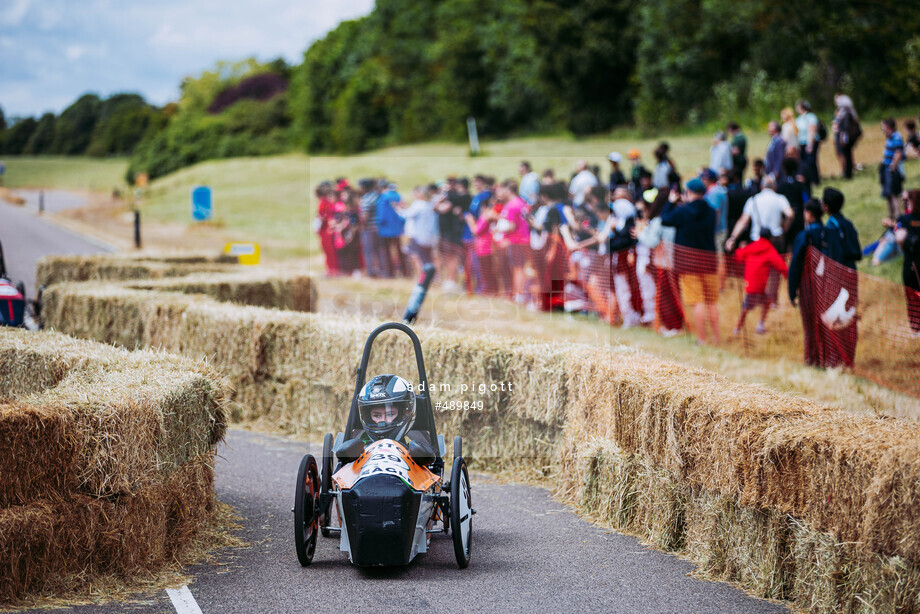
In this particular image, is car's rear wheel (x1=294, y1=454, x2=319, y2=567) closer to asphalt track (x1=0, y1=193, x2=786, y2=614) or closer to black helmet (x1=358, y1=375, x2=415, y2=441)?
asphalt track (x1=0, y1=193, x2=786, y2=614)

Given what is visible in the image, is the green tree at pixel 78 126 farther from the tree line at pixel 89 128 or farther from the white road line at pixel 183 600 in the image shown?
the white road line at pixel 183 600

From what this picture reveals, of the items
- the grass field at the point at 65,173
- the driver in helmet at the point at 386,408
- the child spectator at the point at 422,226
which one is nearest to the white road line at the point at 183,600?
the driver in helmet at the point at 386,408

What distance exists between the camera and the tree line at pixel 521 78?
3703 cm

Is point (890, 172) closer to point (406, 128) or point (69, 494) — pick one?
point (69, 494)

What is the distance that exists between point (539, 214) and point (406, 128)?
6116cm

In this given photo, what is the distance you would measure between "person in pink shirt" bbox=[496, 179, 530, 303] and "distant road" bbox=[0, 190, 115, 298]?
468 inches

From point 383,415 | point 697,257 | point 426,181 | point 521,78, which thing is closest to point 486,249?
point 697,257

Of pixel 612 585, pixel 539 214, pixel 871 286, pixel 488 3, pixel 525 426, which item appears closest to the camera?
pixel 612 585

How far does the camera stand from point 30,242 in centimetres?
3384

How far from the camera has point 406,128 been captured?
250 ft

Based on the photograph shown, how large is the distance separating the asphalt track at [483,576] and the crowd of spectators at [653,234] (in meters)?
6.01

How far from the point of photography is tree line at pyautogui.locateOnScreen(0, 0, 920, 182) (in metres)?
37.0

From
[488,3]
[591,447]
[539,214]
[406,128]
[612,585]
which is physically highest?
[488,3]

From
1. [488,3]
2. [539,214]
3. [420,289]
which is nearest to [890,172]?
[539,214]
